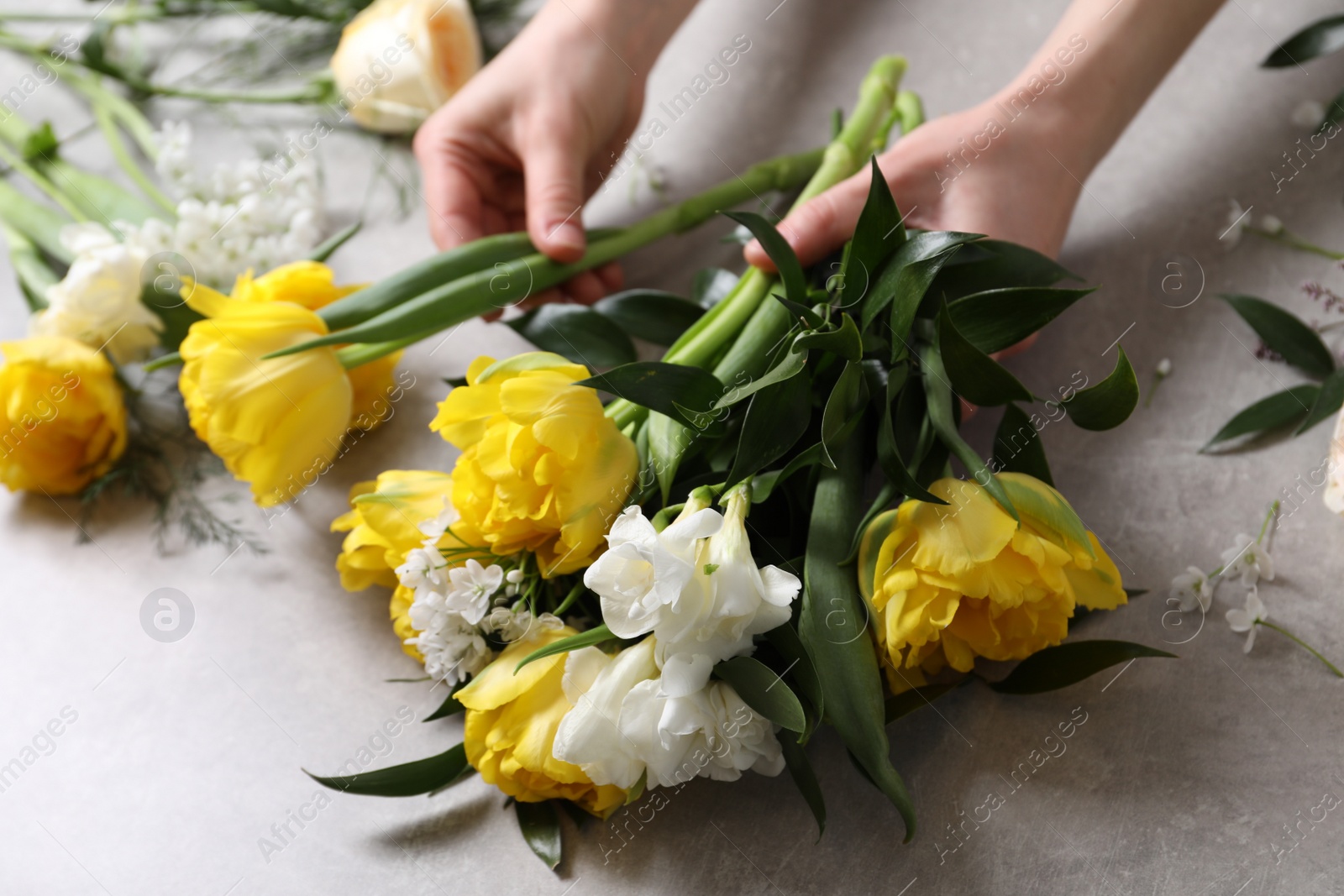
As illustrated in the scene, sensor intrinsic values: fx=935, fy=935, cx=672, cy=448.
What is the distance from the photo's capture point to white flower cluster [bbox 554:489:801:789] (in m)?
0.44

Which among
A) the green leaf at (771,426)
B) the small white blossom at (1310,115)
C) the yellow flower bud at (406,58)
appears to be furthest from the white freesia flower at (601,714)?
the small white blossom at (1310,115)

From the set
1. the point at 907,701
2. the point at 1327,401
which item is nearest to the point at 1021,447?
the point at 907,701

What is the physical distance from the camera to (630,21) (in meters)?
0.83

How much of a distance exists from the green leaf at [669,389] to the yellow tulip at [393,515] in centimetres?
13

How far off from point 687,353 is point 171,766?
45cm

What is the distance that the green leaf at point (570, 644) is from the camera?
0.48 metres

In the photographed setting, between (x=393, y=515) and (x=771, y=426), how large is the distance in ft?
0.74

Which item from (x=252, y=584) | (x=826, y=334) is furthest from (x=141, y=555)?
(x=826, y=334)

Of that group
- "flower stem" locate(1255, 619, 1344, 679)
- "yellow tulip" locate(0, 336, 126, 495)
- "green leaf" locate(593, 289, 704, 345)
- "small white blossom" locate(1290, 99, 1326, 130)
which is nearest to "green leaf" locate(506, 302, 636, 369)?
"green leaf" locate(593, 289, 704, 345)

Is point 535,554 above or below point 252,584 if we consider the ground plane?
above

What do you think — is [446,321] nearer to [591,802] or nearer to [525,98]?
[525,98]

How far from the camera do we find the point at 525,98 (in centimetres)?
78

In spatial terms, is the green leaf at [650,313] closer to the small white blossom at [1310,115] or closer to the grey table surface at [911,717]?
the grey table surface at [911,717]

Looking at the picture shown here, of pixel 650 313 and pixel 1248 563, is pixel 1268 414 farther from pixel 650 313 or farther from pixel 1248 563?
pixel 650 313
